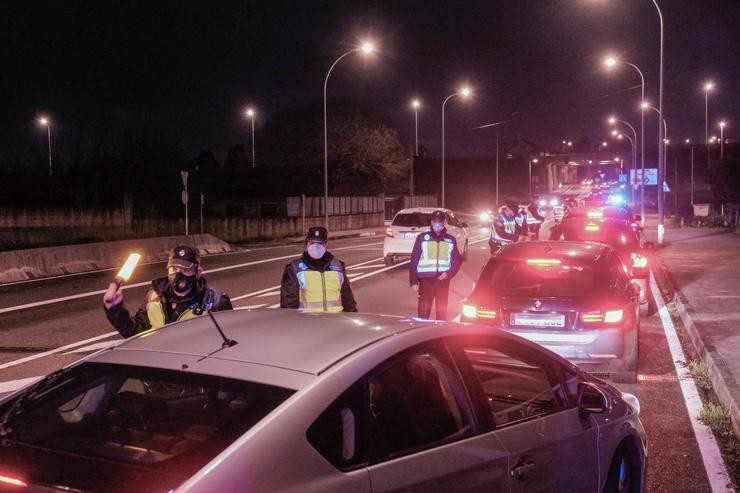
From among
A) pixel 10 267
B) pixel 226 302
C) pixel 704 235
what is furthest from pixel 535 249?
pixel 704 235

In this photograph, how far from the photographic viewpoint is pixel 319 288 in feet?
21.6

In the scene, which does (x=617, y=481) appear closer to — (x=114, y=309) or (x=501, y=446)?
(x=501, y=446)

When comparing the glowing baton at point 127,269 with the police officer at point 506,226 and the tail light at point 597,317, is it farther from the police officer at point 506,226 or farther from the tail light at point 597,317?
the police officer at point 506,226

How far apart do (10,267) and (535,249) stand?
46.7ft

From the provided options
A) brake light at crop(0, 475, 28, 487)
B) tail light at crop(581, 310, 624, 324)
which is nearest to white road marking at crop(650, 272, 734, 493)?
tail light at crop(581, 310, 624, 324)

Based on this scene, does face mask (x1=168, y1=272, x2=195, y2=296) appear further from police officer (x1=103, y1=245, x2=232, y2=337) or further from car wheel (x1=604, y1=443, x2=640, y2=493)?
car wheel (x1=604, y1=443, x2=640, y2=493)

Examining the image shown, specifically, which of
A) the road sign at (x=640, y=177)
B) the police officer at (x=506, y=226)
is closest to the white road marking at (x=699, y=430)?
the police officer at (x=506, y=226)

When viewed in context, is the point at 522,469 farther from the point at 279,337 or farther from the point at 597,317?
the point at 597,317

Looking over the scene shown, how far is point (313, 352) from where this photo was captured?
9.84ft

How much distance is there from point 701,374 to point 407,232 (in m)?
13.6

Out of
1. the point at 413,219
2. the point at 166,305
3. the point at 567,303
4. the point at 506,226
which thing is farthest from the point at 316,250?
the point at 413,219

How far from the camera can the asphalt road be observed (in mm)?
6077

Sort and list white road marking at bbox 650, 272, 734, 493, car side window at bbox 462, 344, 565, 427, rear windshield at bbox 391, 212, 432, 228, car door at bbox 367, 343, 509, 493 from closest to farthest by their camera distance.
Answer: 1. car door at bbox 367, 343, 509, 493
2. car side window at bbox 462, 344, 565, 427
3. white road marking at bbox 650, 272, 734, 493
4. rear windshield at bbox 391, 212, 432, 228

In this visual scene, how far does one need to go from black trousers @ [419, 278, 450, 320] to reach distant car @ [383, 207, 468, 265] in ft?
36.6
